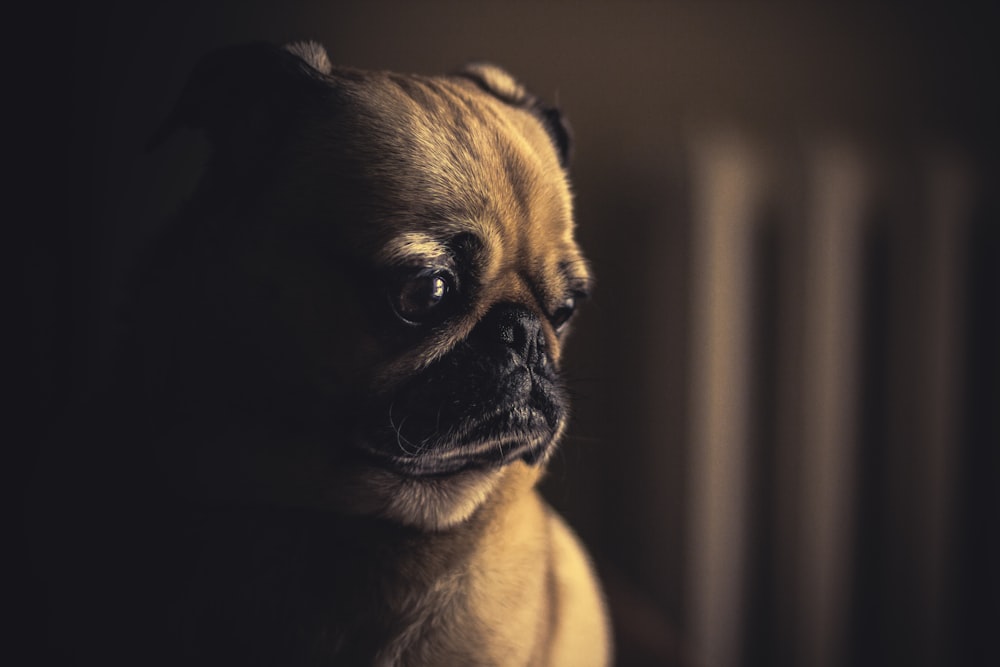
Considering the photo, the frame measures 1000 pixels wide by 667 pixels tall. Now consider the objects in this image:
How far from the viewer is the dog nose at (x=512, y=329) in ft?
1.32

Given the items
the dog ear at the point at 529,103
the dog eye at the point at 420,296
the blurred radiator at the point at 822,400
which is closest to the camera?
the dog eye at the point at 420,296

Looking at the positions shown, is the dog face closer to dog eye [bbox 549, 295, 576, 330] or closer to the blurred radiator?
dog eye [bbox 549, 295, 576, 330]

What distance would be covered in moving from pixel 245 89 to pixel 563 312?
8.4 inches

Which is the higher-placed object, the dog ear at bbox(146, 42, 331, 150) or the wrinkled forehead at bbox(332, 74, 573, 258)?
the dog ear at bbox(146, 42, 331, 150)

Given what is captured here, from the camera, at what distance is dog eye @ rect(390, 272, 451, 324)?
374 mm

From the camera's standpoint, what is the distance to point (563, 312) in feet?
1.49

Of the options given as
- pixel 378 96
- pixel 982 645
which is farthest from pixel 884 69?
pixel 378 96

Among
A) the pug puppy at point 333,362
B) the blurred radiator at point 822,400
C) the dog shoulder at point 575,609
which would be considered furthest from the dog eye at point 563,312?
the blurred radiator at point 822,400

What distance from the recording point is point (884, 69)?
1.22 m

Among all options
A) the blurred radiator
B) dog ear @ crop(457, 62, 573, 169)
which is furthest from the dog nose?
the blurred radiator

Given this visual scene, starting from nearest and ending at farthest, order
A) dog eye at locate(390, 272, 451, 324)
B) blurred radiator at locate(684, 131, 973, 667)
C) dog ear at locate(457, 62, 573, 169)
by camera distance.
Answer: dog eye at locate(390, 272, 451, 324) < dog ear at locate(457, 62, 573, 169) < blurred radiator at locate(684, 131, 973, 667)

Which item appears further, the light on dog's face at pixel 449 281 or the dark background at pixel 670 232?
the dark background at pixel 670 232

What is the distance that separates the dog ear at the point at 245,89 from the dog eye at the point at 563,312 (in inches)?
7.0

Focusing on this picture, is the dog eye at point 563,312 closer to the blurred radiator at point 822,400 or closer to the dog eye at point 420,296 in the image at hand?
the dog eye at point 420,296
